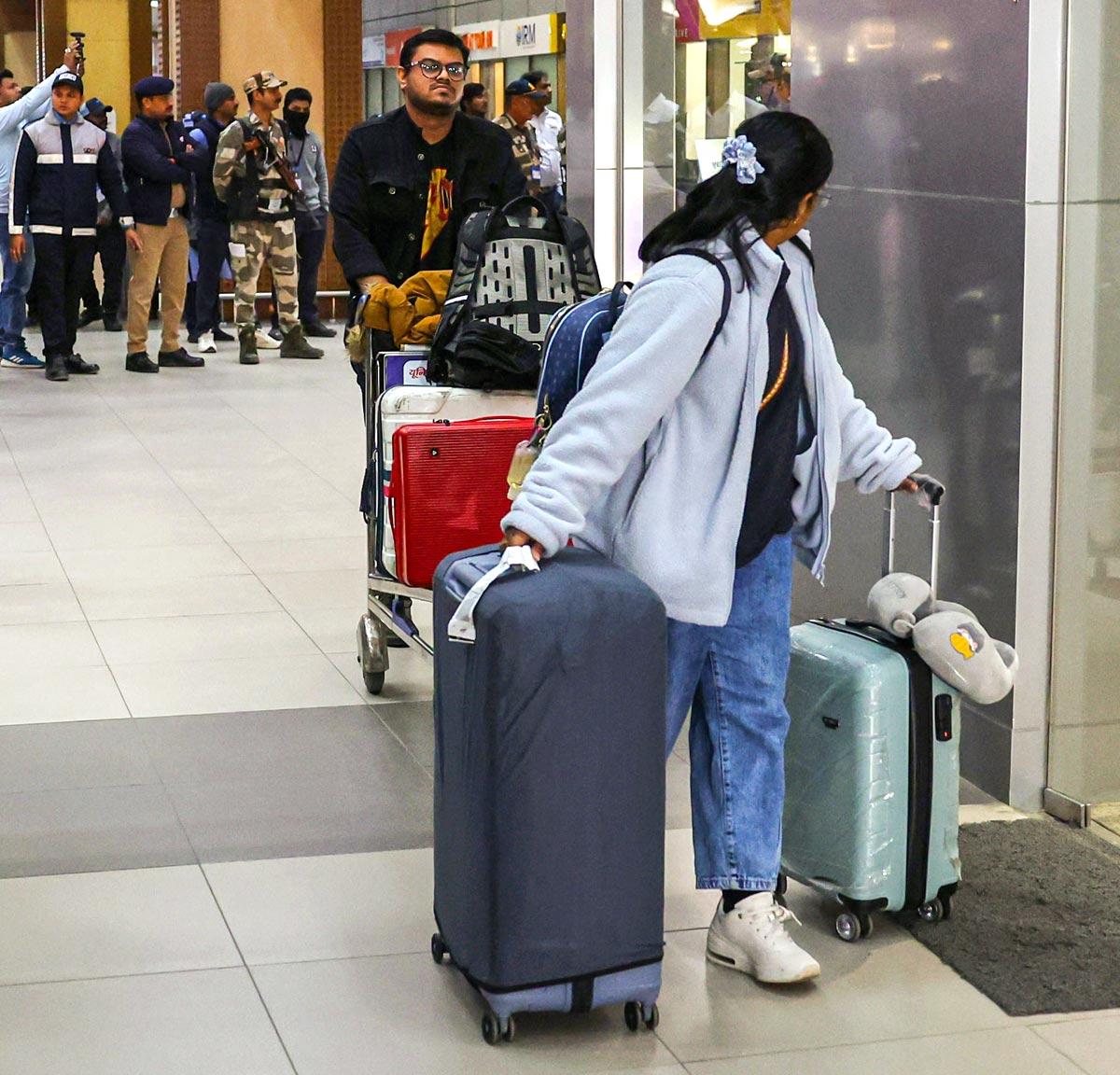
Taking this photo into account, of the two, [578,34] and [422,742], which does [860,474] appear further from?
[578,34]

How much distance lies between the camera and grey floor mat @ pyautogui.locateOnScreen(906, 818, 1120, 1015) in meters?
3.73

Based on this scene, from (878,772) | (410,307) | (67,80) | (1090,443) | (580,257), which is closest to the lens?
(878,772)

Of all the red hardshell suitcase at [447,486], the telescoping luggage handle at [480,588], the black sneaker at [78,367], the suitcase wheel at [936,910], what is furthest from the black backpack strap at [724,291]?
the black sneaker at [78,367]

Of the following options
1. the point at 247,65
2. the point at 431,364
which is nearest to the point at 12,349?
the point at 247,65

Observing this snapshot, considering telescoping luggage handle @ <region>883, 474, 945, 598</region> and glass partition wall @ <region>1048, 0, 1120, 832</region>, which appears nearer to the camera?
telescoping luggage handle @ <region>883, 474, 945, 598</region>

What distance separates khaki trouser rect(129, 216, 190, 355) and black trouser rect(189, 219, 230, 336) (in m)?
0.58

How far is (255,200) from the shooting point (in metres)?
14.5

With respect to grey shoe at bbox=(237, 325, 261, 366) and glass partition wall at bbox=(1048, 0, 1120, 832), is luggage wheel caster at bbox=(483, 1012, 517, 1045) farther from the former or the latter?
grey shoe at bbox=(237, 325, 261, 366)

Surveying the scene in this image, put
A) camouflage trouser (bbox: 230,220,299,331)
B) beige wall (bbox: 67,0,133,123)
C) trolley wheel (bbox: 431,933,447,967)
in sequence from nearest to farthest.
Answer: trolley wheel (bbox: 431,933,447,967) < camouflage trouser (bbox: 230,220,299,331) < beige wall (bbox: 67,0,133,123)

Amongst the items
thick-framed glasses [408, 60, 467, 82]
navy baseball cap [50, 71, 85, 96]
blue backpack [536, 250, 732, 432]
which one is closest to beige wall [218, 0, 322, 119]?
navy baseball cap [50, 71, 85, 96]

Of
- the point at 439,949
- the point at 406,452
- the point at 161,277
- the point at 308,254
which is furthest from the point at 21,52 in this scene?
the point at 439,949

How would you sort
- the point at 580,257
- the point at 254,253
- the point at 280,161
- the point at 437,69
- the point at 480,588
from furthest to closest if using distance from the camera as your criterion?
the point at 254,253, the point at 280,161, the point at 437,69, the point at 580,257, the point at 480,588

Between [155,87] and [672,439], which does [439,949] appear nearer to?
[672,439]

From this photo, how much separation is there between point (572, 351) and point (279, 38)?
1617 cm
